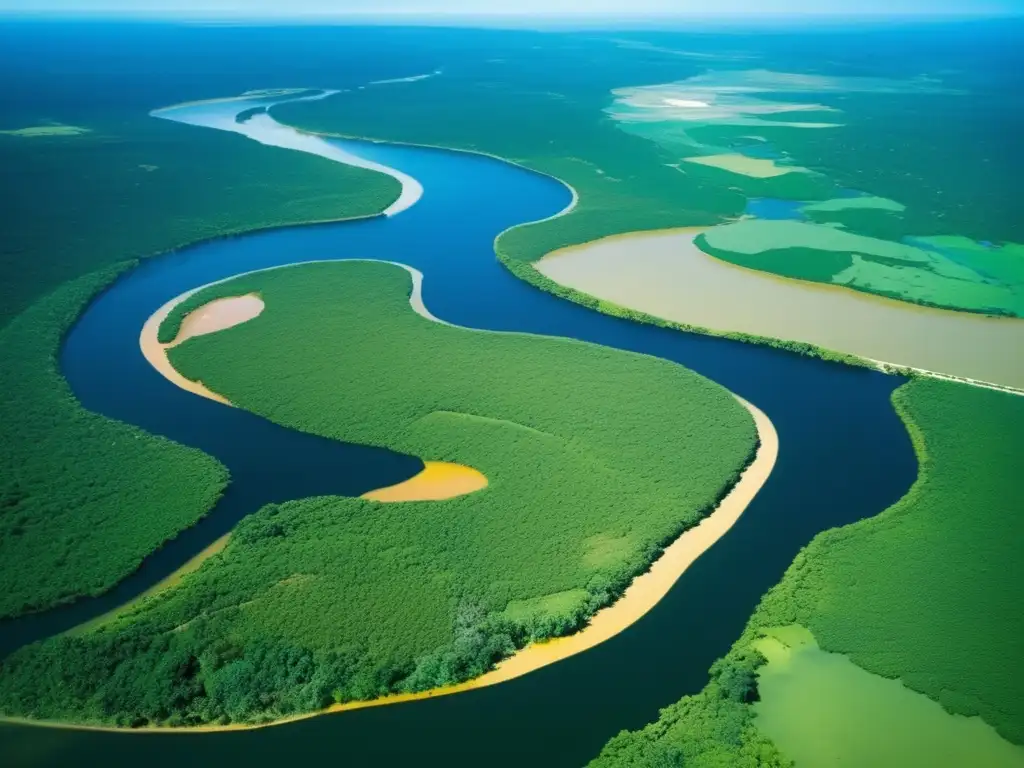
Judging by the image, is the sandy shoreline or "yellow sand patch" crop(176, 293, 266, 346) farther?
"yellow sand patch" crop(176, 293, 266, 346)

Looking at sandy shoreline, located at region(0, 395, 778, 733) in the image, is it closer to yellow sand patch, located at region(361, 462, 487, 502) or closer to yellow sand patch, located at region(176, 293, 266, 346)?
yellow sand patch, located at region(361, 462, 487, 502)

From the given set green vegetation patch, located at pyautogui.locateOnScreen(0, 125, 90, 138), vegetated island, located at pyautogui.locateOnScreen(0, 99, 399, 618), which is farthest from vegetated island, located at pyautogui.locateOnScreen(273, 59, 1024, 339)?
green vegetation patch, located at pyautogui.locateOnScreen(0, 125, 90, 138)

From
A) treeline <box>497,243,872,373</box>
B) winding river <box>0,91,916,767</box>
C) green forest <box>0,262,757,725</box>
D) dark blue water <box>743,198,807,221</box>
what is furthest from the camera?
dark blue water <box>743,198,807,221</box>

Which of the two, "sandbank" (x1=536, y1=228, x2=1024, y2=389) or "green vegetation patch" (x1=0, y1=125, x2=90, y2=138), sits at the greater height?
"green vegetation patch" (x1=0, y1=125, x2=90, y2=138)

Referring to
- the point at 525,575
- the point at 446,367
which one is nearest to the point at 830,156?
the point at 446,367

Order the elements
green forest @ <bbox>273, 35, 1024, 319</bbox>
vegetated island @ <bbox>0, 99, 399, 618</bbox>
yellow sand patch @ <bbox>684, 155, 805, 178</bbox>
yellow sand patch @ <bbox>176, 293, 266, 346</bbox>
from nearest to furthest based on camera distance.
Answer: vegetated island @ <bbox>0, 99, 399, 618</bbox>
yellow sand patch @ <bbox>176, 293, 266, 346</bbox>
green forest @ <bbox>273, 35, 1024, 319</bbox>
yellow sand patch @ <bbox>684, 155, 805, 178</bbox>

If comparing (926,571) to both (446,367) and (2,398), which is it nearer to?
(446,367)
